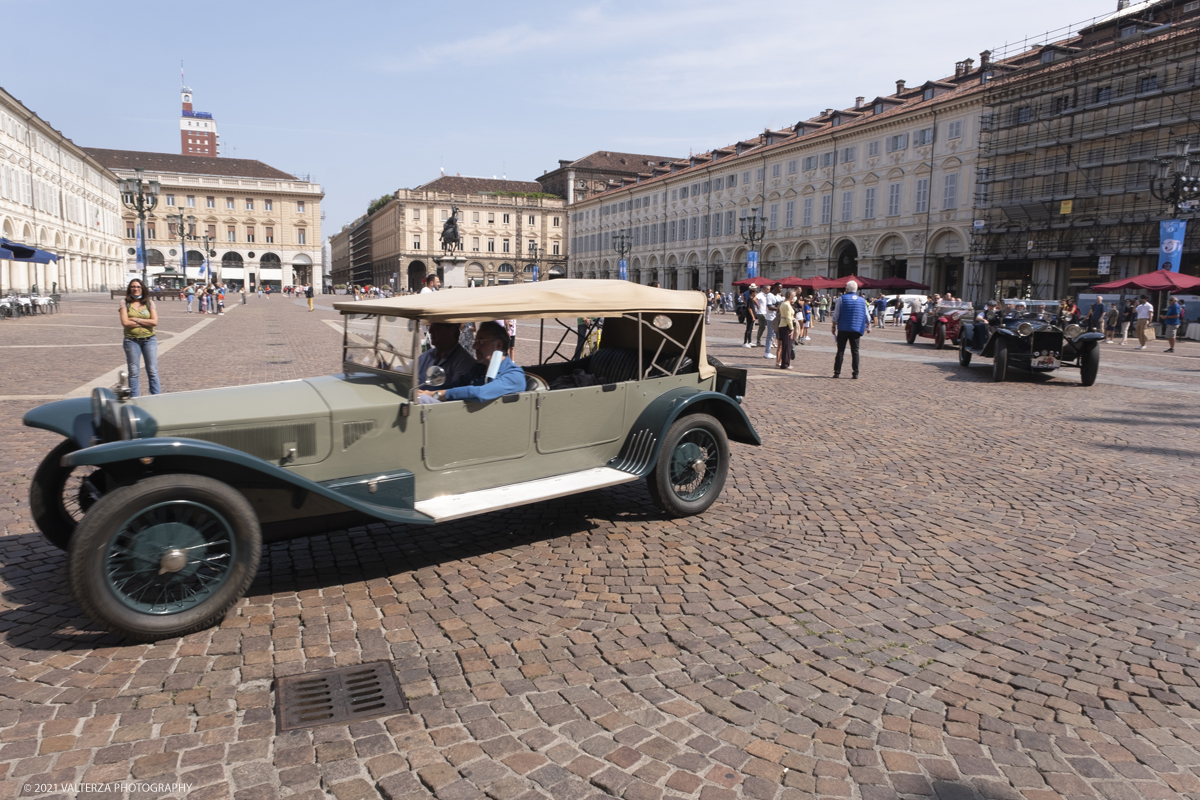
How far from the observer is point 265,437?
12.7 ft

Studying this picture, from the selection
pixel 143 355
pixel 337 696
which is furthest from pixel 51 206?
pixel 337 696

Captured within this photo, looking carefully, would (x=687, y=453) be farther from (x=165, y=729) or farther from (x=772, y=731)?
(x=165, y=729)

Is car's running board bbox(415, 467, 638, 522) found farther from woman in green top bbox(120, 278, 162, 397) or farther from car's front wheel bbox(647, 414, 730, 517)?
woman in green top bbox(120, 278, 162, 397)

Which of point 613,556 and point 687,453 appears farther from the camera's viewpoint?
point 687,453

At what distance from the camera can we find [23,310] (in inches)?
1141

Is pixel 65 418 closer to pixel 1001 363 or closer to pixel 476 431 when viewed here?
pixel 476 431

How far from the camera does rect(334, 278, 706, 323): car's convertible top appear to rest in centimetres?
435

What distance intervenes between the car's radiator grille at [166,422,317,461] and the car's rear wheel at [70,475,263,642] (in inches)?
11.1

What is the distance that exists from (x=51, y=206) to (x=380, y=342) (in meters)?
66.0

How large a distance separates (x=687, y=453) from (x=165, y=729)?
3.52 metres

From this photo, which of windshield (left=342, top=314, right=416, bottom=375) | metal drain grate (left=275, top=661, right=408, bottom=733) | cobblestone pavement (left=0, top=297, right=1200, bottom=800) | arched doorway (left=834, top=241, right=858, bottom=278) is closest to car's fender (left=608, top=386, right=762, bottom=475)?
cobblestone pavement (left=0, top=297, right=1200, bottom=800)

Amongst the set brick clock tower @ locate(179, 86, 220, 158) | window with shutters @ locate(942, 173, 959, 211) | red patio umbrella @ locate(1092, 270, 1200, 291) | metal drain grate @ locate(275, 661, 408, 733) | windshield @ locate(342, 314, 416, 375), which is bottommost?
metal drain grate @ locate(275, 661, 408, 733)

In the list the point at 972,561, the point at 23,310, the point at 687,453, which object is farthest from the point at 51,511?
the point at 23,310

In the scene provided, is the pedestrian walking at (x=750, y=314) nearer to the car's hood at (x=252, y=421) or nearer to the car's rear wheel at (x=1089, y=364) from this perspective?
the car's rear wheel at (x=1089, y=364)
